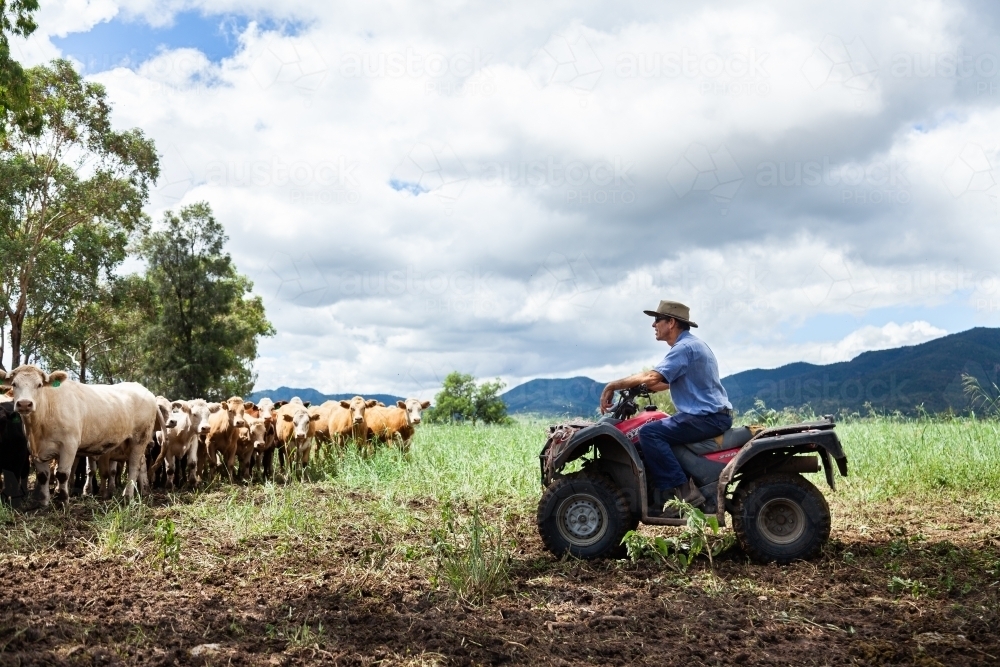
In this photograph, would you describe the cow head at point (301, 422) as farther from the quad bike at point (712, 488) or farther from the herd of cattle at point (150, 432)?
the quad bike at point (712, 488)

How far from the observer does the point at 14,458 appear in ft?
34.9

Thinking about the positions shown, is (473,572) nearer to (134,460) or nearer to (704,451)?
(704,451)

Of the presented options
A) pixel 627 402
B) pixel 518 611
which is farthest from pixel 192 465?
pixel 518 611

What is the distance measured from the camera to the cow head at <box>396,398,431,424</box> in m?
16.4

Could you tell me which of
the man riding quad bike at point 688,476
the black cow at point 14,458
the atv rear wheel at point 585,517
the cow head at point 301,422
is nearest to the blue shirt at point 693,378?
the man riding quad bike at point 688,476

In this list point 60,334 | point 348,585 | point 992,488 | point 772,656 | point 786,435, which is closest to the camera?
point 772,656

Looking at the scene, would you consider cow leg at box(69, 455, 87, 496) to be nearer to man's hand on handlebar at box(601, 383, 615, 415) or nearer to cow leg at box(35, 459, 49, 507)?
cow leg at box(35, 459, 49, 507)

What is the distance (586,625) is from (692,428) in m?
2.20

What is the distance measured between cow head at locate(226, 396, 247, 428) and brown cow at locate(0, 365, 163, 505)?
1805 mm

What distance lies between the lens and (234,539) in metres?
8.07

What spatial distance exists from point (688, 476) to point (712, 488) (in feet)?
0.74

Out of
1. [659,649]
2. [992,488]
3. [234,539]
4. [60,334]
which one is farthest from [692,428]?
[60,334]

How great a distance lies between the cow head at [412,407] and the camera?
16358 mm

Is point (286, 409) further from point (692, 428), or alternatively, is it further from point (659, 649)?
point (659, 649)
